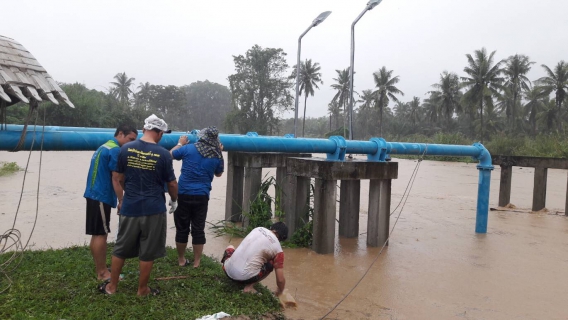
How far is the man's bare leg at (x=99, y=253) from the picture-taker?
396cm

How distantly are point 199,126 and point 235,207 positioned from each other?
7027 cm

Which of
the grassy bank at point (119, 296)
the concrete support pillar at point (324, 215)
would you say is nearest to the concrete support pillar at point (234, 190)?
the concrete support pillar at point (324, 215)

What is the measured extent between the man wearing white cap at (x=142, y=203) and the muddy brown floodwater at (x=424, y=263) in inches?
55.6

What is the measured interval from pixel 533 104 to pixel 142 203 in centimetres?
5342

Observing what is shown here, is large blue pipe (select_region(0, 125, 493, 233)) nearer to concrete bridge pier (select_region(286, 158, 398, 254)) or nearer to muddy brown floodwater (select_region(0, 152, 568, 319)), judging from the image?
concrete bridge pier (select_region(286, 158, 398, 254))

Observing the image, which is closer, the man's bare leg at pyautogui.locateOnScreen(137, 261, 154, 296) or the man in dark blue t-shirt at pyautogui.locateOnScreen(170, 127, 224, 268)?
the man's bare leg at pyautogui.locateOnScreen(137, 261, 154, 296)

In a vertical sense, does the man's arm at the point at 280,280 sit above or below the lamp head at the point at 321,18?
below

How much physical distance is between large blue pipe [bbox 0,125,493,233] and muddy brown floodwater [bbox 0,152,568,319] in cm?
122

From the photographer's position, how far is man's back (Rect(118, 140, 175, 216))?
350cm

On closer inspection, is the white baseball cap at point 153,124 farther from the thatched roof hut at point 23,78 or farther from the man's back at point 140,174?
the thatched roof hut at point 23,78

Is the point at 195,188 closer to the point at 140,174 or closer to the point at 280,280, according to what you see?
the point at 140,174

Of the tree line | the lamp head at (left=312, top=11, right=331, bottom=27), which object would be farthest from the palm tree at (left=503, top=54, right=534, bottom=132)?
the lamp head at (left=312, top=11, right=331, bottom=27)

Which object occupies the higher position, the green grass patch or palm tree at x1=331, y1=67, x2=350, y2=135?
palm tree at x1=331, y1=67, x2=350, y2=135

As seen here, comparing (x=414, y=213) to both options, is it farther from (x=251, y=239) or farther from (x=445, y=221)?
(x=251, y=239)
